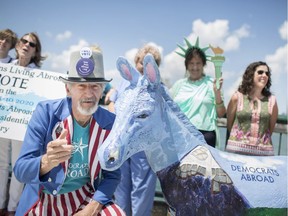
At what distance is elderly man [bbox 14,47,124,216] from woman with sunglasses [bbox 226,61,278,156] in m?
1.53

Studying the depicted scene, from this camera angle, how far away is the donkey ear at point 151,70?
2046 millimetres

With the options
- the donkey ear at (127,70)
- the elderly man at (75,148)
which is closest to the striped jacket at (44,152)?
the elderly man at (75,148)

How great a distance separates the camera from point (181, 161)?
7.29 feet

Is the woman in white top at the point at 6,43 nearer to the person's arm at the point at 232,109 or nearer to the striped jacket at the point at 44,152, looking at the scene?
the striped jacket at the point at 44,152

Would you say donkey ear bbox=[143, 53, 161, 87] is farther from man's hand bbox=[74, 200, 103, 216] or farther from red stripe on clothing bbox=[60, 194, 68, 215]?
red stripe on clothing bbox=[60, 194, 68, 215]

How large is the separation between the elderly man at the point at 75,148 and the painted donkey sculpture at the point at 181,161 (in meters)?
0.24

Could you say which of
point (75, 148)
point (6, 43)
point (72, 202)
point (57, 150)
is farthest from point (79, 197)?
point (6, 43)

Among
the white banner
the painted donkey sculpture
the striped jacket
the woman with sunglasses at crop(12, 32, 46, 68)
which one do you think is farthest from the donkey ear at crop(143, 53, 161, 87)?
the woman with sunglasses at crop(12, 32, 46, 68)

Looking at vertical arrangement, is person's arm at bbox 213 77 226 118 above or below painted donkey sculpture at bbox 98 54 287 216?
above

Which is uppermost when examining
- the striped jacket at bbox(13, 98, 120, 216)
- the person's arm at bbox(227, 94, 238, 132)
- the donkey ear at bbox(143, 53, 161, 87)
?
the donkey ear at bbox(143, 53, 161, 87)

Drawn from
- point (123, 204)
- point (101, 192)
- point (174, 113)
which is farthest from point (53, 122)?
point (123, 204)

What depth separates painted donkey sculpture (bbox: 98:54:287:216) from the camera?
6.91 ft

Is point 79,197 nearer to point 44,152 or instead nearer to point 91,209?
point 91,209

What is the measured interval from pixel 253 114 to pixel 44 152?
2.12 meters
